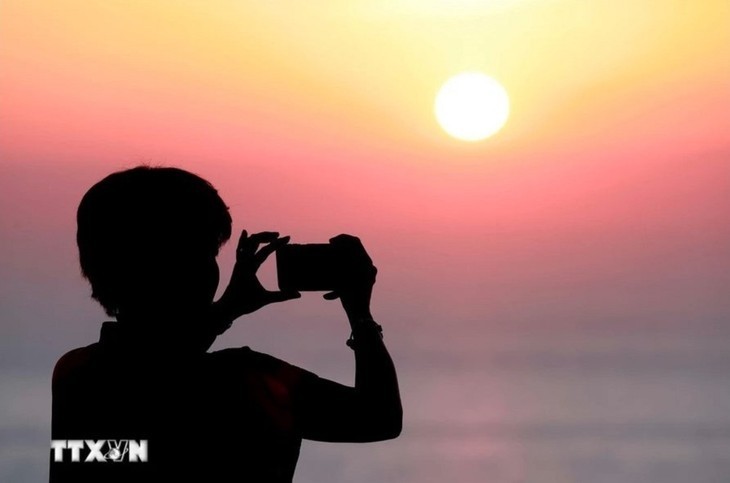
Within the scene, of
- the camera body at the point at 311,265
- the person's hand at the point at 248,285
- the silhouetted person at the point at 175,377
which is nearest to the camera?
the silhouetted person at the point at 175,377

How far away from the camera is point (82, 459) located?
1.75 meters

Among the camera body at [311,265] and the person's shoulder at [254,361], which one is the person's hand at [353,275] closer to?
the camera body at [311,265]

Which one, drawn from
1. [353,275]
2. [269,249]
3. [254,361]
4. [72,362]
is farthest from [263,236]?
[72,362]

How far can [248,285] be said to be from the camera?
1.89 m

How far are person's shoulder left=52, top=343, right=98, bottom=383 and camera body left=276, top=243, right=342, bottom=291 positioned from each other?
397 mm

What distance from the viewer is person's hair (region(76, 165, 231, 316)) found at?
5.80ft

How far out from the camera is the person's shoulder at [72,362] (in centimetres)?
179

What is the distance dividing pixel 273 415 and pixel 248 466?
92mm

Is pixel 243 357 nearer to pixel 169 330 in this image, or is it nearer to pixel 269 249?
pixel 169 330

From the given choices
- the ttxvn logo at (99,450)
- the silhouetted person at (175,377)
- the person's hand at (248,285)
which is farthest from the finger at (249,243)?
the ttxvn logo at (99,450)

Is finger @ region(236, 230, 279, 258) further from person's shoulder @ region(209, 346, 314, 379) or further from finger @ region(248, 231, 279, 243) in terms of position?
person's shoulder @ region(209, 346, 314, 379)

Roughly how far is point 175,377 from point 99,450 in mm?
181

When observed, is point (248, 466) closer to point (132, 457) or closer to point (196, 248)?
point (132, 457)

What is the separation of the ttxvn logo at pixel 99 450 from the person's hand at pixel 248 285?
28cm
